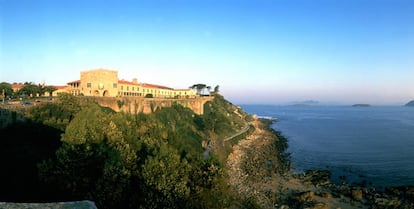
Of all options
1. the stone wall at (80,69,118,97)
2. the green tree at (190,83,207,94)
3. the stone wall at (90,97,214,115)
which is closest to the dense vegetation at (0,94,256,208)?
the stone wall at (90,97,214,115)

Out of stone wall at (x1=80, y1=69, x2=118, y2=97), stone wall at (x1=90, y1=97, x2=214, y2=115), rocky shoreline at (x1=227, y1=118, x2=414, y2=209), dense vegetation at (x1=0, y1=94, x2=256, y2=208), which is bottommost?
rocky shoreline at (x1=227, y1=118, x2=414, y2=209)

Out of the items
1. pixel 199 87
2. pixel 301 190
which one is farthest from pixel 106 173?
pixel 199 87

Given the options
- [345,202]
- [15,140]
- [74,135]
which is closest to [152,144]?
[74,135]

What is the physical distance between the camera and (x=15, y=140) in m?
22.2

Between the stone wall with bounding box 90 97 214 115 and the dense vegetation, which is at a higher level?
the stone wall with bounding box 90 97 214 115

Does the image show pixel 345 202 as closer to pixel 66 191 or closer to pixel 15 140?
pixel 66 191

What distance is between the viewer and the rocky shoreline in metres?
26.1

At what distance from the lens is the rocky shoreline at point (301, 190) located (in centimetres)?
2605

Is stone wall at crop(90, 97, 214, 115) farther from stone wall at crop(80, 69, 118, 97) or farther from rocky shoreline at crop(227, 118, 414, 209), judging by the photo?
rocky shoreline at crop(227, 118, 414, 209)

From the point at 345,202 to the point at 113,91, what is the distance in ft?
125

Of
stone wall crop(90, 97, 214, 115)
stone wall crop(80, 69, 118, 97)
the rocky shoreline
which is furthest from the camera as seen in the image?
stone wall crop(80, 69, 118, 97)

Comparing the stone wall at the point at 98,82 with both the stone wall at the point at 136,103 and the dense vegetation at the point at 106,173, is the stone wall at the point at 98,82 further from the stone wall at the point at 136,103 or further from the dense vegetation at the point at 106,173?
the dense vegetation at the point at 106,173

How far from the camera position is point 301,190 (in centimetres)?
2997

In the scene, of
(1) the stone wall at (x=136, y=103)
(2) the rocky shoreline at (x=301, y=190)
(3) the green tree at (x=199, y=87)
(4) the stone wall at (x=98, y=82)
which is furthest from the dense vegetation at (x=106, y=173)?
(3) the green tree at (x=199, y=87)
